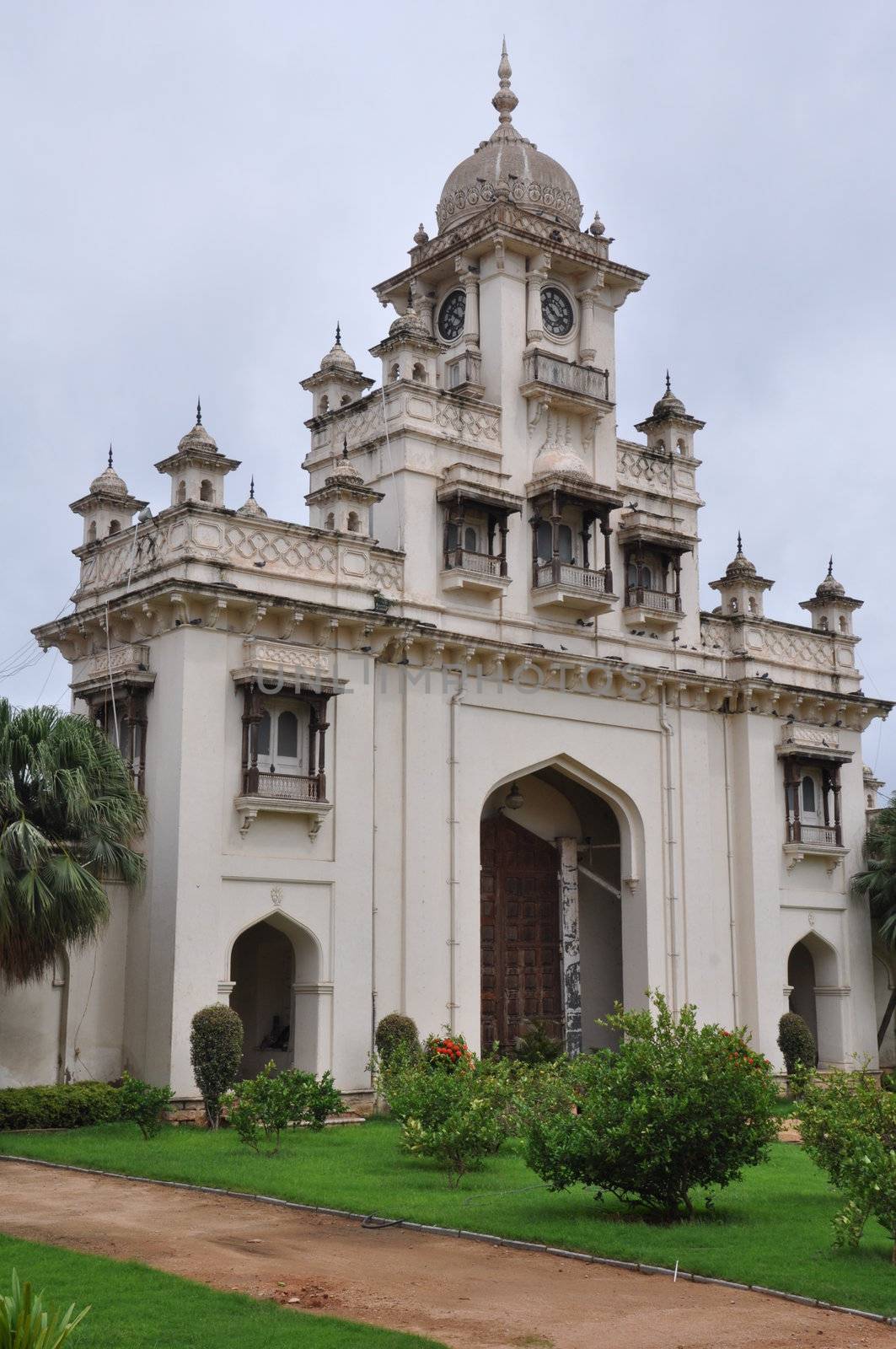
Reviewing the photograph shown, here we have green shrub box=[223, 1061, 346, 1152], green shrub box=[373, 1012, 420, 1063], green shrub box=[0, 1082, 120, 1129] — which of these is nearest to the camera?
green shrub box=[223, 1061, 346, 1152]

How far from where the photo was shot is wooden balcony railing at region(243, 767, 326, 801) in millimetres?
20766

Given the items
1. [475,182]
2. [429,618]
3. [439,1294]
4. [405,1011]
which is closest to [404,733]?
[429,618]

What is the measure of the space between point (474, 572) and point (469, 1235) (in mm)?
13750

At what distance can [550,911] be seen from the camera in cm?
2666

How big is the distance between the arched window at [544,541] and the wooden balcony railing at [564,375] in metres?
2.52

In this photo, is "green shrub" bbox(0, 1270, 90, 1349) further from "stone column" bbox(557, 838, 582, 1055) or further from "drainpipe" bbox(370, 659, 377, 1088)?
"stone column" bbox(557, 838, 582, 1055)

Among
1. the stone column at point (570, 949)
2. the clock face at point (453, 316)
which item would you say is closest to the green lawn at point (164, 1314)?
the stone column at point (570, 949)

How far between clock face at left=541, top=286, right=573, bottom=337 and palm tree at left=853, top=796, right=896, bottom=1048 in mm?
11796

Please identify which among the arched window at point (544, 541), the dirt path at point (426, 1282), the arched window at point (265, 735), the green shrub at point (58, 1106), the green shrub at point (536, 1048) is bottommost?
the dirt path at point (426, 1282)

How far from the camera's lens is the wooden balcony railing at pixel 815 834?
28047 millimetres

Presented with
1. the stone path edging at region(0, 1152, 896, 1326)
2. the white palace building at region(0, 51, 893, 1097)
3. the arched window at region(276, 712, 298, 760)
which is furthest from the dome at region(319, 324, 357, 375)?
the stone path edging at region(0, 1152, 896, 1326)

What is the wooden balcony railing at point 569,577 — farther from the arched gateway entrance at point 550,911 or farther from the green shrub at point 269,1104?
the green shrub at point 269,1104

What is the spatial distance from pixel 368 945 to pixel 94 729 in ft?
17.6

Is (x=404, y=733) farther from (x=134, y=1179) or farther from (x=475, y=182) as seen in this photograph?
(x=475, y=182)
